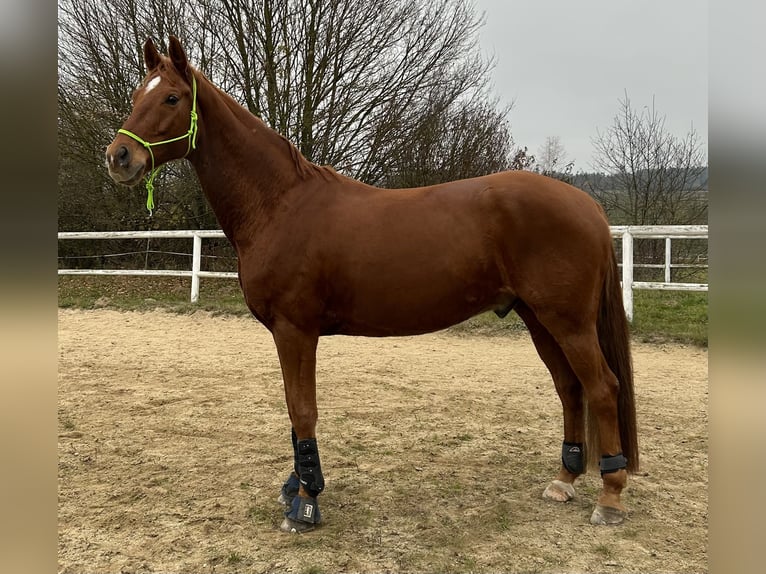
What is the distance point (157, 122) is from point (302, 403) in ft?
5.30

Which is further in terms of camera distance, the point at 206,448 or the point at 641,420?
the point at 641,420

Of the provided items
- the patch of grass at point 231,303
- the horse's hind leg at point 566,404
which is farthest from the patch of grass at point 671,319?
the horse's hind leg at point 566,404

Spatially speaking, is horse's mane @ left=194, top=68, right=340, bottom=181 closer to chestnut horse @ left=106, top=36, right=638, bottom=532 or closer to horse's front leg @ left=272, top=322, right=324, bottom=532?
chestnut horse @ left=106, top=36, right=638, bottom=532

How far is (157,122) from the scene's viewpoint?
2.50 meters

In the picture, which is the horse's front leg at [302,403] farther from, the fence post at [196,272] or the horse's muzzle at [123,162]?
the fence post at [196,272]

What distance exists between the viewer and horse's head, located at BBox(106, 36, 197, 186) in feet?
7.91

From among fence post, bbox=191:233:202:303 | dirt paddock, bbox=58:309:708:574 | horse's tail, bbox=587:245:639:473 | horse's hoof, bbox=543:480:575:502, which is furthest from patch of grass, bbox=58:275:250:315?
horse's tail, bbox=587:245:639:473

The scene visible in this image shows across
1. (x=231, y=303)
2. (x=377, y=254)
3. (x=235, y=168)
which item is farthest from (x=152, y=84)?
(x=231, y=303)

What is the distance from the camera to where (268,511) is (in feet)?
9.09

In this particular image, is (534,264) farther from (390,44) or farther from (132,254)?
(132,254)

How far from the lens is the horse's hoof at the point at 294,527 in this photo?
8.41ft

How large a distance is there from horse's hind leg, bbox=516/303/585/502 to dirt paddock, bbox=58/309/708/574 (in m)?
0.14
